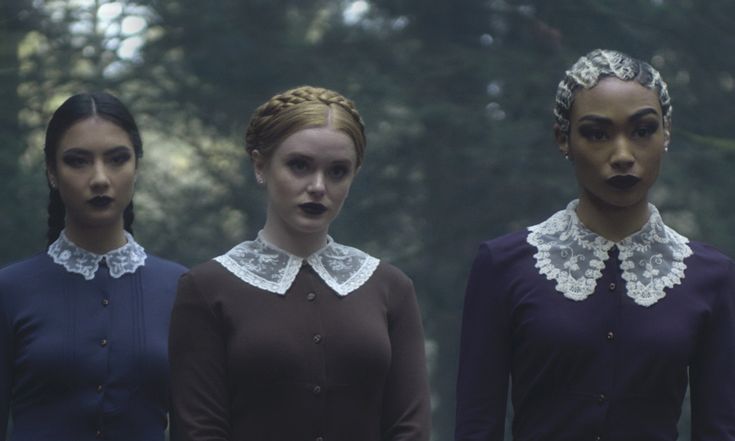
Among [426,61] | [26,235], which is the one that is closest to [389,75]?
[426,61]

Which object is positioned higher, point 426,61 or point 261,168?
point 261,168

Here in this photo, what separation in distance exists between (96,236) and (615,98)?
1.86 meters

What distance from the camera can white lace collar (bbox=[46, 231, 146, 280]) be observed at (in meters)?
5.70

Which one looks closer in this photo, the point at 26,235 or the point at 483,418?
the point at 483,418

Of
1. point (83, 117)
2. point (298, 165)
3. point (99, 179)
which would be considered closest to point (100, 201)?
point (99, 179)

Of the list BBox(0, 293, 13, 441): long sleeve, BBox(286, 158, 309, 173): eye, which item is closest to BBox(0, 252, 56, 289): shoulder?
BBox(0, 293, 13, 441): long sleeve

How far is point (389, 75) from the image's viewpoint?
46.1 ft

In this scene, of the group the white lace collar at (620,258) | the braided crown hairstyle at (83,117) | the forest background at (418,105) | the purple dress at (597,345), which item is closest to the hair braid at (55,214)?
the braided crown hairstyle at (83,117)

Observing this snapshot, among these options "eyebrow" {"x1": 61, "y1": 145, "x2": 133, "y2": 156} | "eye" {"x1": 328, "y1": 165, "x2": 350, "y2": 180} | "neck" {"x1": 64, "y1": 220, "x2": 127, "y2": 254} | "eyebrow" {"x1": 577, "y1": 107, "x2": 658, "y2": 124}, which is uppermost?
"eyebrow" {"x1": 577, "y1": 107, "x2": 658, "y2": 124}

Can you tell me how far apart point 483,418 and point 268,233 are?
0.83 m

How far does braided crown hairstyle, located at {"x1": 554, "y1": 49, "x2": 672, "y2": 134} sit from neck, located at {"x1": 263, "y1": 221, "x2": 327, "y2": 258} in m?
0.79

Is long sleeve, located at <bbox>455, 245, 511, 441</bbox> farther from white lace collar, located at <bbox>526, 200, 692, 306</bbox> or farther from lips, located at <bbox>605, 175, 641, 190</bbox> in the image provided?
lips, located at <bbox>605, 175, 641, 190</bbox>

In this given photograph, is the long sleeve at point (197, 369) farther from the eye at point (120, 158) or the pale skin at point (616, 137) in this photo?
the pale skin at point (616, 137)

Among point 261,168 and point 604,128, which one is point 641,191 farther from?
point 261,168
